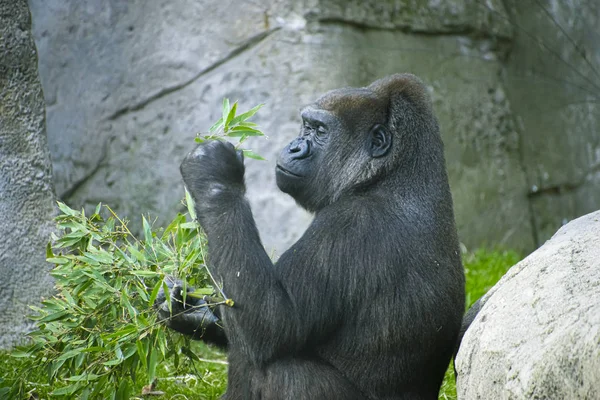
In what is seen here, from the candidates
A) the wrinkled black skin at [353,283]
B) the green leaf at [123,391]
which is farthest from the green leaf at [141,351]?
the wrinkled black skin at [353,283]

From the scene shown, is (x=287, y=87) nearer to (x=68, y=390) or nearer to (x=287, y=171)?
(x=287, y=171)

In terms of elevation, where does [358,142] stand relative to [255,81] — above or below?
above

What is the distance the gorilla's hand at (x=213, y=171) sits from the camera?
377 cm

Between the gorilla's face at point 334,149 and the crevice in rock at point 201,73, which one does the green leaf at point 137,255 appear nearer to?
the gorilla's face at point 334,149

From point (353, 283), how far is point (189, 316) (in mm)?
982

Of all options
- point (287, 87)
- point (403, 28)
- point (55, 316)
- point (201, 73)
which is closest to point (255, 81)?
point (287, 87)

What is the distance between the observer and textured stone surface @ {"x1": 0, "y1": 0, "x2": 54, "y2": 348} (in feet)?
16.6

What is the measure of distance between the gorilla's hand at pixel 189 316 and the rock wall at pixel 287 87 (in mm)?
2916

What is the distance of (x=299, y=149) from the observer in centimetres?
408

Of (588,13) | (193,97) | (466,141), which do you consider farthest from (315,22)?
(588,13)

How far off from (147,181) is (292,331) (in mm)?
4441

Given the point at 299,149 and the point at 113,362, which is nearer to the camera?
the point at 113,362

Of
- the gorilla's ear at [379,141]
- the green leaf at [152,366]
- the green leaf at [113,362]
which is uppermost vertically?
the gorilla's ear at [379,141]

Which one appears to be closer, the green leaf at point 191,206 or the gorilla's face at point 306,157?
the green leaf at point 191,206
